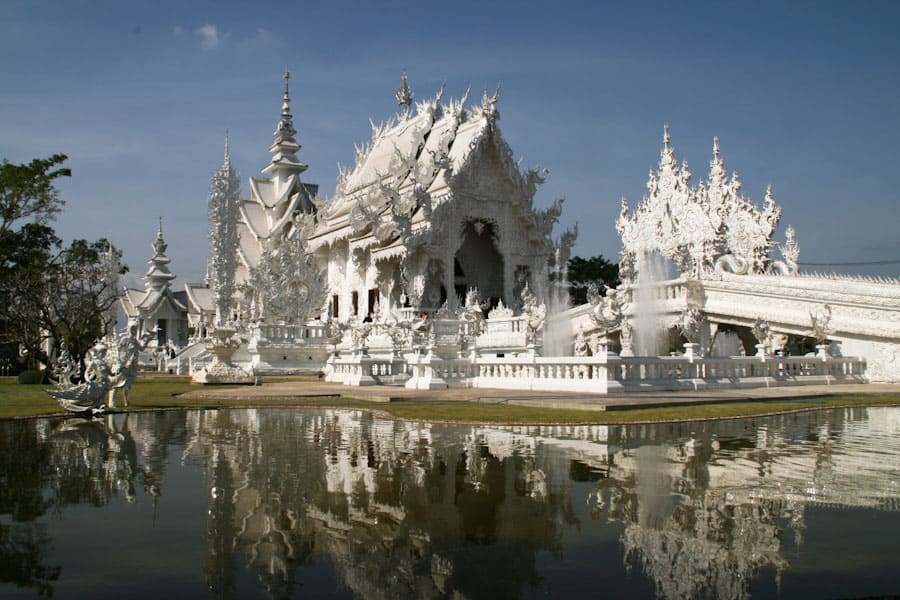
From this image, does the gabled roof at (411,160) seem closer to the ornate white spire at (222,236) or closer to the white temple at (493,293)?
the white temple at (493,293)

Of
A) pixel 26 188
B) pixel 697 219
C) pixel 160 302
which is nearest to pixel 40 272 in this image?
pixel 26 188

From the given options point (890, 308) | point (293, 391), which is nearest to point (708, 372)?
point (890, 308)

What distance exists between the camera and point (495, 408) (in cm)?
1199

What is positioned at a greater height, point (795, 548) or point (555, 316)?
point (555, 316)

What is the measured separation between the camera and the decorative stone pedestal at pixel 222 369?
21.8 meters

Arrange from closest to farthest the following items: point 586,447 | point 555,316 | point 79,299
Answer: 1. point 586,447
2. point 555,316
3. point 79,299

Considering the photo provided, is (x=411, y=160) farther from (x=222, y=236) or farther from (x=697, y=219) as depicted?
(x=697, y=219)

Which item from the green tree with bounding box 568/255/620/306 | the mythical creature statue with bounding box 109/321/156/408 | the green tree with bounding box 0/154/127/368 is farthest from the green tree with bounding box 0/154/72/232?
the green tree with bounding box 568/255/620/306

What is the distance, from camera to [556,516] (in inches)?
189

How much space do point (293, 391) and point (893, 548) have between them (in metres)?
14.7

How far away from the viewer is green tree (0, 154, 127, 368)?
24.8 metres

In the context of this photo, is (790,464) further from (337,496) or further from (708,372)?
(708,372)

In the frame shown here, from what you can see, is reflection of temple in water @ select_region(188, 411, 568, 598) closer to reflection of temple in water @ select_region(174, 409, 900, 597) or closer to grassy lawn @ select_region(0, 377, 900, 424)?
reflection of temple in water @ select_region(174, 409, 900, 597)

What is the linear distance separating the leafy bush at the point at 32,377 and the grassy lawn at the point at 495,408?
33.2 feet
